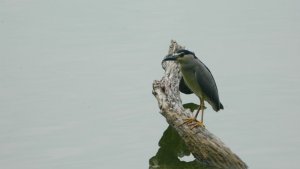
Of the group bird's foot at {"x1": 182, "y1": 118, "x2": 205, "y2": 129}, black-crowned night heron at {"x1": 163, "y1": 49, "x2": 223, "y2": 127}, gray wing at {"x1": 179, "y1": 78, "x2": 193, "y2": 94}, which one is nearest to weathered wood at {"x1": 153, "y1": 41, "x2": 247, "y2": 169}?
bird's foot at {"x1": 182, "y1": 118, "x2": 205, "y2": 129}

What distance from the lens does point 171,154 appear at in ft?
37.6

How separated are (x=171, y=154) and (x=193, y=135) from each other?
1.44 m

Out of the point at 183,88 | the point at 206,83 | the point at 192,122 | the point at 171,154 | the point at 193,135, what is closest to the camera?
the point at 193,135

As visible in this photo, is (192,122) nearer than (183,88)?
Yes

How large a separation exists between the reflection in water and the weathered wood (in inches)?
17.2

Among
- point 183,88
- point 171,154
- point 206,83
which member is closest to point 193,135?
point 206,83

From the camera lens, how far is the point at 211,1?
22.4 meters

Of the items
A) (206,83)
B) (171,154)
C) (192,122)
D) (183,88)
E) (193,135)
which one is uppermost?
(183,88)

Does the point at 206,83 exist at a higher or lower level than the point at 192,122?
higher

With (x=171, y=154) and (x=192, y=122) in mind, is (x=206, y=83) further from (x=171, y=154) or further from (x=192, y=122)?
(x=171, y=154)

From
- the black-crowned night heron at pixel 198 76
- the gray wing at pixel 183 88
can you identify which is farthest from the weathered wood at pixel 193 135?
the gray wing at pixel 183 88

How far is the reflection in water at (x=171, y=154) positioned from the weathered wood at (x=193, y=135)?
436mm

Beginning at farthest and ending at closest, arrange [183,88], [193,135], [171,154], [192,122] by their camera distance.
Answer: [183,88] → [171,154] → [192,122] → [193,135]

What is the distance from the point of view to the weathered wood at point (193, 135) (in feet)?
31.7
